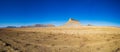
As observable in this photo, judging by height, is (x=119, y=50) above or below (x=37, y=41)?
below

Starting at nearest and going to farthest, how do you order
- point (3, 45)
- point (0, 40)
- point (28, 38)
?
1. point (3, 45)
2. point (0, 40)
3. point (28, 38)

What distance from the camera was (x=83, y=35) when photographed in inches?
555

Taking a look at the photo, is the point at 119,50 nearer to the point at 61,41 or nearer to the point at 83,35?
the point at 83,35

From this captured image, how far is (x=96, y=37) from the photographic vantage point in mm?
13812

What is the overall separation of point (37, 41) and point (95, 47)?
4853 millimetres

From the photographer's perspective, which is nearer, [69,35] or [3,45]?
[3,45]

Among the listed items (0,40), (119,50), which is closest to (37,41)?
(0,40)

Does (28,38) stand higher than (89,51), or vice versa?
(28,38)

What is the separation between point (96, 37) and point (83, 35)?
1.25 m

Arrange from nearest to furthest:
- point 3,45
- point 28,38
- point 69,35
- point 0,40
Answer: point 3,45
point 0,40
point 28,38
point 69,35

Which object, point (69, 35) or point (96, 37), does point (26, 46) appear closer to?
point (69, 35)

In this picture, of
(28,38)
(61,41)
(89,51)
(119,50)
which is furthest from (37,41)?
(119,50)

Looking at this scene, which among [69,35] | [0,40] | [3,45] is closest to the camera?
[3,45]

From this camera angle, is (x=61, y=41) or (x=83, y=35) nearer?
(x=61, y=41)
